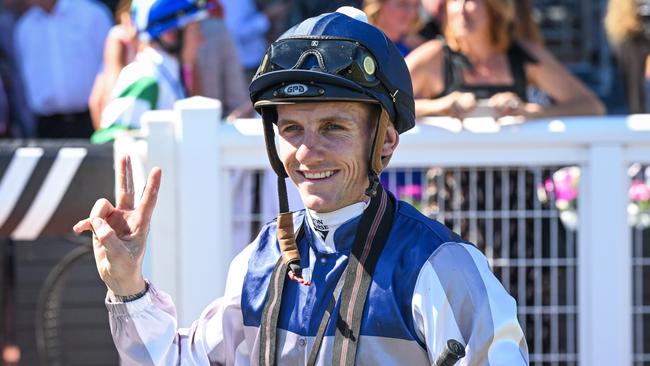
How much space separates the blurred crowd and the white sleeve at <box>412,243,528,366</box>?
213cm

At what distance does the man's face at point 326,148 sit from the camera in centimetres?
288

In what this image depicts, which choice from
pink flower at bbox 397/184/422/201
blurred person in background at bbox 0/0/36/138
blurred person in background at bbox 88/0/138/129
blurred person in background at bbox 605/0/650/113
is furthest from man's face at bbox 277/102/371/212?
blurred person in background at bbox 0/0/36/138

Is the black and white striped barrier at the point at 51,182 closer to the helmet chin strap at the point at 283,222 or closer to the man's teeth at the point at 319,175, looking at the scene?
the helmet chin strap at the point at 283,222

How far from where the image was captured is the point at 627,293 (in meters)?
4.74

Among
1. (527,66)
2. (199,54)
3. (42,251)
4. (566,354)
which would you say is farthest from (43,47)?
(566,354)

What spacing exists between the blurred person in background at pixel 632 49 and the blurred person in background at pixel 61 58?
10.2 feet

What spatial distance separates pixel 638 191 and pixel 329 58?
Result: 8.03ft

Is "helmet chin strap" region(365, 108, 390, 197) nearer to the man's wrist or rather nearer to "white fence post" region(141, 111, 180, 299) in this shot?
the man's wrist

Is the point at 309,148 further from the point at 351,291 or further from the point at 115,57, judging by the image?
the point at 115,57

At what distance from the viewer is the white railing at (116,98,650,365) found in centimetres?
474

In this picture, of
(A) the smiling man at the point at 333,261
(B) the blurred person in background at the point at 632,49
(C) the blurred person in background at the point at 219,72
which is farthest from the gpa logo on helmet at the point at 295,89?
(B) the blurred person in background at the point at 632,49

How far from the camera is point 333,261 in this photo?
115 inches

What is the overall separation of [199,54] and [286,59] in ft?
11.0

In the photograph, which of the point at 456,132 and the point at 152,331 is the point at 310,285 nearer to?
the point at 152,331
